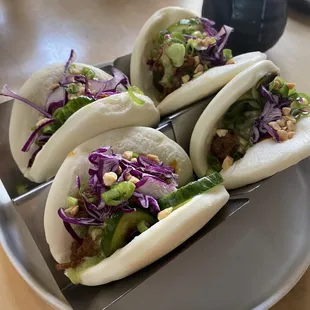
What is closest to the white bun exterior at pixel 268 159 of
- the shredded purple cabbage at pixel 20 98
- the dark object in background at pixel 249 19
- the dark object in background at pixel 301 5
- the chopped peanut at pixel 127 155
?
the chopped peanut at pixel 127 155

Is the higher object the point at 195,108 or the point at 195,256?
the point at 195,108

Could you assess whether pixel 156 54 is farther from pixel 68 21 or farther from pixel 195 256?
pixel 68 21

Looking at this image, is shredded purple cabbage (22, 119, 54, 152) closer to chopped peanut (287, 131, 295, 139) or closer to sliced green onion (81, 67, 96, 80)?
sliced green onion (81, 67, 96, 80)

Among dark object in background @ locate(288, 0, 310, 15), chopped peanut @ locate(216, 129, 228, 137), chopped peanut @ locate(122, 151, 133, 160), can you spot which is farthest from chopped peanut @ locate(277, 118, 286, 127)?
dark object in background @ locate(288, 0, 310, 15)

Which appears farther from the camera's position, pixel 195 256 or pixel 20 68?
pixel 20 68

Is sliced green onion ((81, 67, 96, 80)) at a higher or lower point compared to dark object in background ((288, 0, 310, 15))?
higher

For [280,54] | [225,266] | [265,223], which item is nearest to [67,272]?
[225,266]

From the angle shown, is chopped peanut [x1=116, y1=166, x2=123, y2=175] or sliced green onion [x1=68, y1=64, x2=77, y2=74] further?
sliced green onion [x1=68, y1=64, x2=77, y2=74]

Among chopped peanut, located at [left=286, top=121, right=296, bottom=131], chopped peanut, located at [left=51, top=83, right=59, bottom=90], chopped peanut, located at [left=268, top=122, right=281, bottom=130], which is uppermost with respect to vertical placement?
chopped peanut, located at [left=51, top=83, right=59, bottom=90]
